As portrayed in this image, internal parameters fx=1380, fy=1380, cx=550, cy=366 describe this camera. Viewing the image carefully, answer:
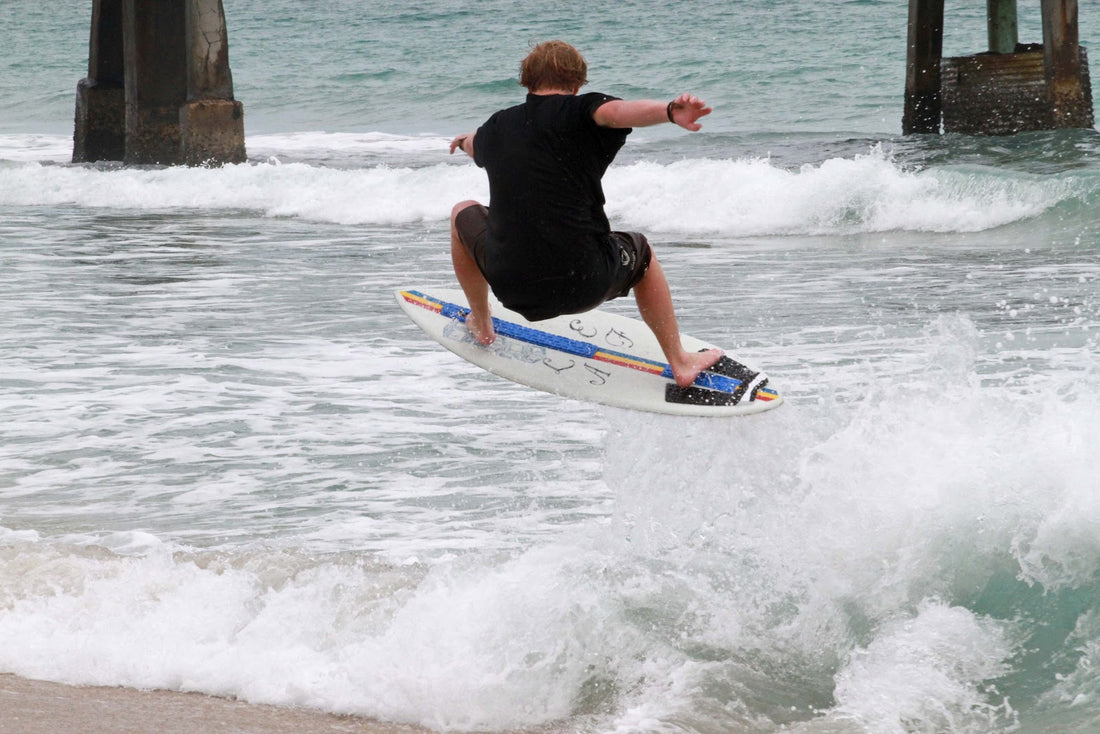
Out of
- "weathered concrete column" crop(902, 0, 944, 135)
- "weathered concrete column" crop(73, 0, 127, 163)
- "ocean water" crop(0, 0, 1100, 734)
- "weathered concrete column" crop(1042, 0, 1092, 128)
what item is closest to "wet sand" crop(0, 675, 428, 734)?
"ocean water" crop(0, 0, 1100, 734)

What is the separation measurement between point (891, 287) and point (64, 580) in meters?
6.82

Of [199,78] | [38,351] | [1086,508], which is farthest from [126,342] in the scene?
[199,78]

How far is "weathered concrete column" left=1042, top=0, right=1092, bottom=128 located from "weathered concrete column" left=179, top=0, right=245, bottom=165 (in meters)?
9.82

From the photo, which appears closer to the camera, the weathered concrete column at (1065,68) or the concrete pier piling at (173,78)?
the weathered concrete column at (1065,68)

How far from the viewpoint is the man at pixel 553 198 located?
14.8 feet

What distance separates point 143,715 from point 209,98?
15.1 meters

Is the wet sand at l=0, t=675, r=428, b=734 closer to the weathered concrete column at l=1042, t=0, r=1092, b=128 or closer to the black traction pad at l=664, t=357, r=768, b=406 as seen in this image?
the black traction pad at l=664, t=357, r=768, b=406

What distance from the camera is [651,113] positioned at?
4.15 m

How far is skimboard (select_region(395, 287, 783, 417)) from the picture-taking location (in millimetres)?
5199

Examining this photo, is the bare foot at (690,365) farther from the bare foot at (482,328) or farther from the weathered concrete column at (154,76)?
the weathered concrete column at (154,76)

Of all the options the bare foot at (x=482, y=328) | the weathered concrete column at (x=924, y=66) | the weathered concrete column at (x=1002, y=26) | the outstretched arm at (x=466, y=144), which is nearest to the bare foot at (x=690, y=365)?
the bare foot at (x=482, y=328)

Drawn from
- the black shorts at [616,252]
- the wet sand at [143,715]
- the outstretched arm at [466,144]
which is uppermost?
the outstretched arm at [466,144]

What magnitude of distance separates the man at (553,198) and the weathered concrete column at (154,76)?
13944 millimetres

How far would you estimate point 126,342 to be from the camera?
27.1 feet
